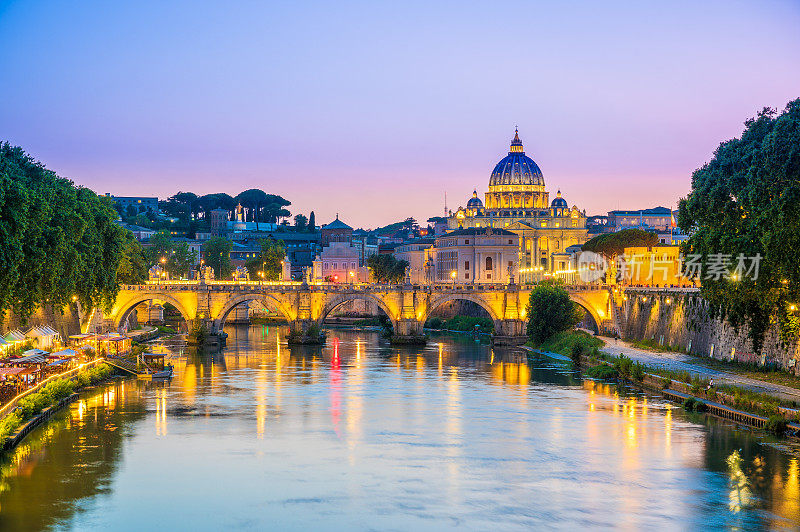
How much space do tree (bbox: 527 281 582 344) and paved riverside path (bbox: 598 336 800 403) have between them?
13.2 feet

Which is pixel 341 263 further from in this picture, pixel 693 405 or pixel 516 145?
pixel 693 405

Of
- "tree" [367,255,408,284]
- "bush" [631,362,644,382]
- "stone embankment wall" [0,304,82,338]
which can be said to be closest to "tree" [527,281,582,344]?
"bush" [631,362,644,382]

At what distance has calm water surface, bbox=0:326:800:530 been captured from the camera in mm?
30531

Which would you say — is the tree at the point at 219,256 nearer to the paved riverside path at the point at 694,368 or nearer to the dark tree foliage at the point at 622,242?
the dark tree foliage at the point at 622,242

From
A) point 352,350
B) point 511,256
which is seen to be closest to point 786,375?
point 352,350

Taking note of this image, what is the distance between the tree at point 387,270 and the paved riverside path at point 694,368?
6721cm

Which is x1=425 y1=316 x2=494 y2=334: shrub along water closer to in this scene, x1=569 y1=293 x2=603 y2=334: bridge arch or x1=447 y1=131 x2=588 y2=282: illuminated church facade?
x1=569 y1=293 x2=603 y2=334: bridge arch

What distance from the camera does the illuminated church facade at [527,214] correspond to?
18038 cm

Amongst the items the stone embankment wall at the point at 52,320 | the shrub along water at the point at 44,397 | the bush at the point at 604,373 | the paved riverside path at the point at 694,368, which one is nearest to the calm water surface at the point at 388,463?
the shrub along water at the point at 44,397

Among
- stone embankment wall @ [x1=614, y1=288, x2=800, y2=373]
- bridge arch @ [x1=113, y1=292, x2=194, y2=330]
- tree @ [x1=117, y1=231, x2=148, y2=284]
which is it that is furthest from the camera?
bridge arch @ [x1=113, y1=292, x2=194, y2=330]

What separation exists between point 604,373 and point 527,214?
12596 centimetres

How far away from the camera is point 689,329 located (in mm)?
66625

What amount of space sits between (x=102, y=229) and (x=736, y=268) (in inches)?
1829

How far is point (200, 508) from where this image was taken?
31438 mm
